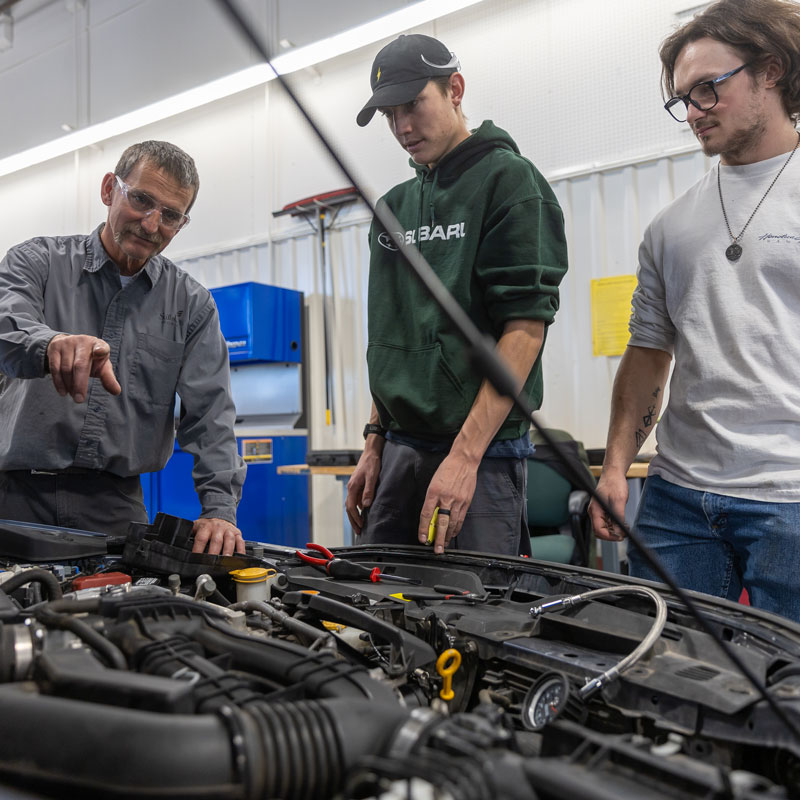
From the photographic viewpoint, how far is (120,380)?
194cm

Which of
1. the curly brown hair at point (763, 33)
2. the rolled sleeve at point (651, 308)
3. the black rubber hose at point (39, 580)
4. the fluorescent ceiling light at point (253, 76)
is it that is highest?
the fluorescent ceiling light at point (253, 76)

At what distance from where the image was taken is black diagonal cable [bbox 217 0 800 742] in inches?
25.9

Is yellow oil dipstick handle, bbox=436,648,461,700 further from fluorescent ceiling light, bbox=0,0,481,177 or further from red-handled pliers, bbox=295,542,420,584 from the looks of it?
→ fluorescent ceiling light, bbox=0,0,481,177

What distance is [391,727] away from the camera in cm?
62

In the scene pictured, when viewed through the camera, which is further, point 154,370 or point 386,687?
point 154,370

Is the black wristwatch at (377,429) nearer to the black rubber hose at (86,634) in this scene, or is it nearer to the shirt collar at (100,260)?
the shirt collar at (100,260)

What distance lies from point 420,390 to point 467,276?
0.95ft

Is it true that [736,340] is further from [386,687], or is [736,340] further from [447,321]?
[386,687]

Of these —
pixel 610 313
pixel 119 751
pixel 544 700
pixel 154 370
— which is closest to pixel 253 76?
pixel 610 313

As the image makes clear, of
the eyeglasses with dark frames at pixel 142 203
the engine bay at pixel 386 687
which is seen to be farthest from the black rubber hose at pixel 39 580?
the eyeglasses with dark frames at pixel 142 203

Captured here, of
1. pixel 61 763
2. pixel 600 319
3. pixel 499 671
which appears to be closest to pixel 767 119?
pixel 499 671

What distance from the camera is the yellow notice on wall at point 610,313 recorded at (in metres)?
4.20

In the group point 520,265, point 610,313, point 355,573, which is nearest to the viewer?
point 355,573

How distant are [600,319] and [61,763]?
406 cm
